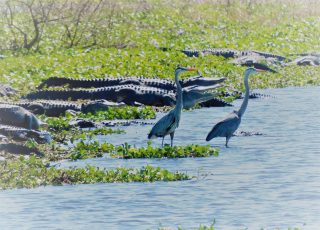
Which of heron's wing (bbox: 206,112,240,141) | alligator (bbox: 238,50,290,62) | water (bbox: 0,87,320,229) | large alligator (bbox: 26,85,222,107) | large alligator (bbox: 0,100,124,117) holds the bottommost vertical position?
water (bbox: 0,87,320,229)

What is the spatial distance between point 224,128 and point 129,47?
11.6 m

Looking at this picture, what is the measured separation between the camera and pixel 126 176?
12125 mm

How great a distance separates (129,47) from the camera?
26.0 m

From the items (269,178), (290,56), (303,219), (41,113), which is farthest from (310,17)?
(303,219)

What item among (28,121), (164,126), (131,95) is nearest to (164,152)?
(164,126)

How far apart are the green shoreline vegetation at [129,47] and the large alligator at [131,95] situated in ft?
2.29

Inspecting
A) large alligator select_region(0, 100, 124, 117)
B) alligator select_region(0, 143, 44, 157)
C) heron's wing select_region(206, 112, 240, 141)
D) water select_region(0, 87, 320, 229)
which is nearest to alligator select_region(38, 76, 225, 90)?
large alligator select_region(0, 100, 124, 117)

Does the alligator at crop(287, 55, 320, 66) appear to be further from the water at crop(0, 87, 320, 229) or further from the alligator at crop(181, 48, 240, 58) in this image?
the water at crop(0, 87, 320, 229)

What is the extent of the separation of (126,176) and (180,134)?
170 inches

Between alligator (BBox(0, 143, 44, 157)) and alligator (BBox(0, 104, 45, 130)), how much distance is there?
1.99 meters

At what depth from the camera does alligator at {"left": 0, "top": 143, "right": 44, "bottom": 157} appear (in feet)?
43.7

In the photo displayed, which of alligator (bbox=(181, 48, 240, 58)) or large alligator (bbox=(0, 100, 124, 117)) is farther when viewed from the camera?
alligator (bbox=(181, 48, 240, 58))

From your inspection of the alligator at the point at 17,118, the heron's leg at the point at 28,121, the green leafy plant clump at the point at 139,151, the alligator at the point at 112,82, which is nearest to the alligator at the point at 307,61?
the alligator at the point at 112,82

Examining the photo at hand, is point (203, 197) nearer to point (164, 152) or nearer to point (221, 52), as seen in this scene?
point (164, 152)
